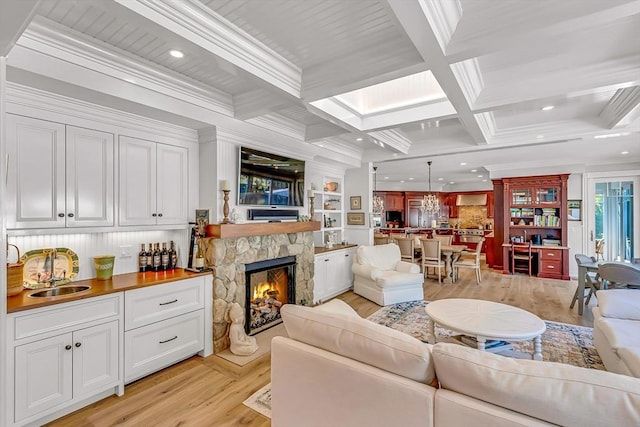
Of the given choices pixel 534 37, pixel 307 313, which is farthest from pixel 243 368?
pixel 534 37

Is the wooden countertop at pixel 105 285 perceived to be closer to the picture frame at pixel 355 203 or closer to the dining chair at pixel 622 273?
the picture frame at pixel 355 203

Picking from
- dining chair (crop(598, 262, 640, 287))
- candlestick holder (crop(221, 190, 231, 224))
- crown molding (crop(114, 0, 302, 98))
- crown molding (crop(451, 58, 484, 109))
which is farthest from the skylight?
dining chair (crop(598, 262, 640, 287))

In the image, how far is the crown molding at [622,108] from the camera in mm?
3059

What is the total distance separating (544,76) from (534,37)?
129cm

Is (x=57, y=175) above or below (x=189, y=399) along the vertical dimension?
above

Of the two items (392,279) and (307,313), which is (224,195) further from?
(392,279)

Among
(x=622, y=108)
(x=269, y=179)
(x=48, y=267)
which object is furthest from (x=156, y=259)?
(x=622, y=108)

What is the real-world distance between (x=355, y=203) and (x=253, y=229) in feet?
10.3

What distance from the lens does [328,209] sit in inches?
228

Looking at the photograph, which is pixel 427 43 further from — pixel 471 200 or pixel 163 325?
pixel 471 200

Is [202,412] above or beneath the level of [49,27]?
beneath

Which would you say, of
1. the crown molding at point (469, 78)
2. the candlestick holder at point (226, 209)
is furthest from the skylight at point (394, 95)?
the candlestick holder at point (226, 209)

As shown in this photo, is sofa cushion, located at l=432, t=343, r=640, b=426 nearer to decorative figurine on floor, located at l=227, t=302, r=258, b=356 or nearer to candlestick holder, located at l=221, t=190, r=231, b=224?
decorative figurine on floor, located at l=227, t=302, r=258, b=356

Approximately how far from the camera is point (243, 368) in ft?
9.42
